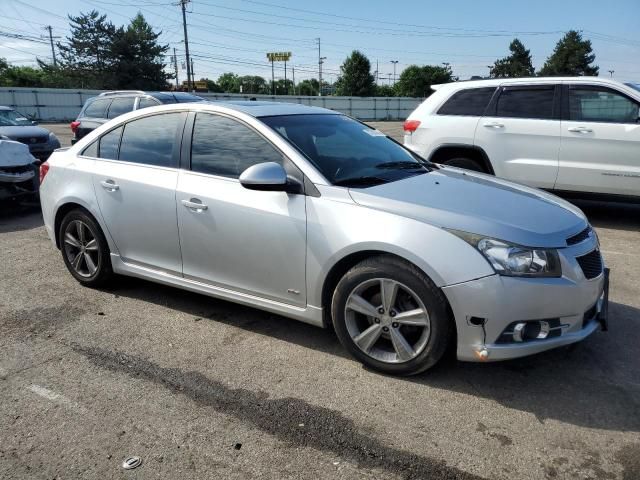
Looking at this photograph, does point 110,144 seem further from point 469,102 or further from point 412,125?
point 469,102

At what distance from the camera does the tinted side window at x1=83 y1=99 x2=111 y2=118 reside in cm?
1274

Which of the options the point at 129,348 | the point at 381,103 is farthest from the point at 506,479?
the point at 381,103

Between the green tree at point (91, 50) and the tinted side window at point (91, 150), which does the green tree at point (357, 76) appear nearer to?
the green tree at point (91, 50)

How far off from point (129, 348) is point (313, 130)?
204 centimetres

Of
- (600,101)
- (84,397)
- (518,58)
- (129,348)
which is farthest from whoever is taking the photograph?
(518,58)

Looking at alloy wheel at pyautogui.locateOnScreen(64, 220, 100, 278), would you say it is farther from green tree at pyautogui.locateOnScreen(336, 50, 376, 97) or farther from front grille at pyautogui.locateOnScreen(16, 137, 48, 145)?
green tree at pyautogui.locateOnScreen(336, 50, 376, 97)

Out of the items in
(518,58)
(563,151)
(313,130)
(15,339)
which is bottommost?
(15,339)

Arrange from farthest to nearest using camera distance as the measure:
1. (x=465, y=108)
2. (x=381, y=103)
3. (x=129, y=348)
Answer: (x=381, y=103) < (x=465, y=108) < (x=129, y=348)

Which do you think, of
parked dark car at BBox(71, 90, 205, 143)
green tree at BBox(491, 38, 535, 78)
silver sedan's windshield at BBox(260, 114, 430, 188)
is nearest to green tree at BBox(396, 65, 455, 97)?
green tree at BBox(491, 38, 535, 78)

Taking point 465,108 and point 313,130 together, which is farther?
point 465,108

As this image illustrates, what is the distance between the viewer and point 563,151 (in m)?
6.98

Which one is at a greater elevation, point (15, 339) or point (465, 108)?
point (465, 108)

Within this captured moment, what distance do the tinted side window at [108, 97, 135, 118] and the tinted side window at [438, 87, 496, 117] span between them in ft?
25.3

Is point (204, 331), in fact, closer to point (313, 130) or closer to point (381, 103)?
point (313, 130)
